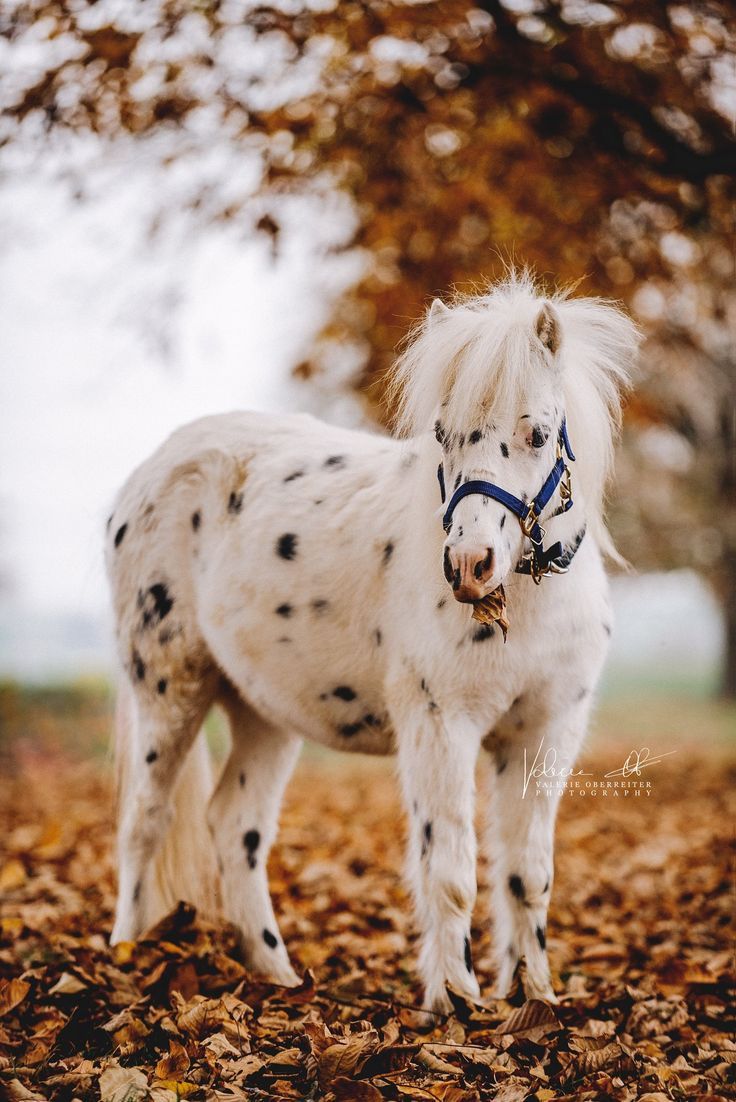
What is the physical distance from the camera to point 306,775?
38.9ft

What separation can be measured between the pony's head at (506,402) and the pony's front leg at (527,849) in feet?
2.64

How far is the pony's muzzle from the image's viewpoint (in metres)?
2.59

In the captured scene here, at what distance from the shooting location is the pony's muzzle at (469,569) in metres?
2.59

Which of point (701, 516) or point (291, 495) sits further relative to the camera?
point (701, 516)

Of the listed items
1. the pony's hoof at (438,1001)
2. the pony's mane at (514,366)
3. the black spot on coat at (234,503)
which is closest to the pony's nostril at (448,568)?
the pony's mane at (514,366)

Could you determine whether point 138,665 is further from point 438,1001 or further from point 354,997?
point 438,1001

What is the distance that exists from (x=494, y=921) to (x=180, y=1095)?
1.41m

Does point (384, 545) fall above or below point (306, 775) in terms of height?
above

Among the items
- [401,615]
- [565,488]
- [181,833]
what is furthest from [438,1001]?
[565,488]

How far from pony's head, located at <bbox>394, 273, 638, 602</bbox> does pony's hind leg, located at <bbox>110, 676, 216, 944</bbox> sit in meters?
1.70

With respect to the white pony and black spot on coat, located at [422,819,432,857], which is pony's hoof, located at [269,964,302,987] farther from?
black spot on coat, located at [422,819,432,857]

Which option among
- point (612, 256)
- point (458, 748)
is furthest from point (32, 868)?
point (612, 256)

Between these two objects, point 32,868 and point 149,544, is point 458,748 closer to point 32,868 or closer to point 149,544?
point 149,544

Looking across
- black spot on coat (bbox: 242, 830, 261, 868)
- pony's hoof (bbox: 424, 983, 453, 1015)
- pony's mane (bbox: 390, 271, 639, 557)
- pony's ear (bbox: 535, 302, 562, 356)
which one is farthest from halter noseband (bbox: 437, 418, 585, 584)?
black spot on coat (bbox: 242, 830, 261, 868)
